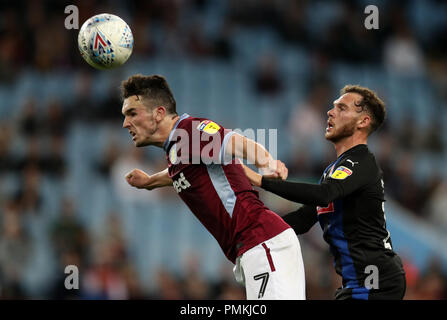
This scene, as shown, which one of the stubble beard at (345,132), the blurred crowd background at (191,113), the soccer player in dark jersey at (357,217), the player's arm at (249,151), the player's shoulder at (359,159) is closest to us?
the player's arm at (249,151)

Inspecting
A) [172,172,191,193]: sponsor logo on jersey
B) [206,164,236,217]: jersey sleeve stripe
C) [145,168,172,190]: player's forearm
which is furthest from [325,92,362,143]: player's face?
[145,168,172,190]: player's forearm

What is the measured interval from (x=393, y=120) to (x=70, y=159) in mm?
6547

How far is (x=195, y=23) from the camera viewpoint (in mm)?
15539

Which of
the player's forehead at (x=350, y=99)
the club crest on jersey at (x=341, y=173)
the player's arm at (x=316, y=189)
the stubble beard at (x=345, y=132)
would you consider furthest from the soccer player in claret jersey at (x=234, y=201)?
the player's forehead at (x=350, y=99)

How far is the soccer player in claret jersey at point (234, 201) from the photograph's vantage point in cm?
527

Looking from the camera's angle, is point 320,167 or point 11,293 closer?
point 11,293

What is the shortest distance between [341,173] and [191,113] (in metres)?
8.64

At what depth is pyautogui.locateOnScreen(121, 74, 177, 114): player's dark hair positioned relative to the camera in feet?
18.8

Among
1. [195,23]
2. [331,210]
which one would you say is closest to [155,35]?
[195,23]

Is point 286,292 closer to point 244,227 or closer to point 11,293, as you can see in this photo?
point 244,227

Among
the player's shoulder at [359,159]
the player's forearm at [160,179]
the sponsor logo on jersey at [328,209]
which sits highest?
the player's shoulder at [359,159]

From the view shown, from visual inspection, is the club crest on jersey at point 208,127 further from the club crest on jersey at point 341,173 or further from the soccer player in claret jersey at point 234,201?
the club crest on jersey at point 341,173

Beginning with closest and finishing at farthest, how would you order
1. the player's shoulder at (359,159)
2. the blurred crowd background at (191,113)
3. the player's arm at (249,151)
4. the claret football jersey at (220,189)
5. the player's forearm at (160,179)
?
the player's arm at (249,151) < the claret football jersey at (220,189) < the player's shoulder at (359,159) < the player's forearm at (160,179) < the blurred crowd background at (191,113)

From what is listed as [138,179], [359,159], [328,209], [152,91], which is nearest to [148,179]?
[138,179]
